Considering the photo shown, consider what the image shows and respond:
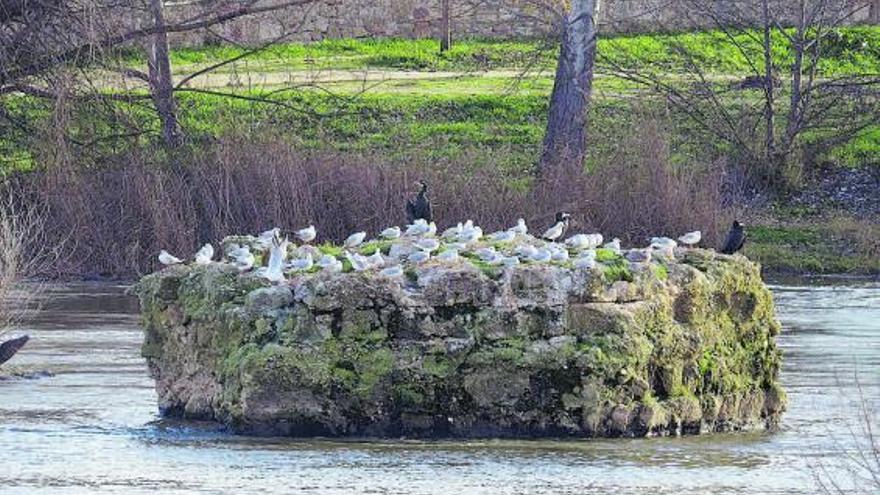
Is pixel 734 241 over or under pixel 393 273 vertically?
under

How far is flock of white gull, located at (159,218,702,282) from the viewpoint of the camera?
17.9 metres

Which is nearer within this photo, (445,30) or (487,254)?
(487,254)

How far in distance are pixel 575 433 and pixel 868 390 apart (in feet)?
13.3

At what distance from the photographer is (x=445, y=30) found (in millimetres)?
43594

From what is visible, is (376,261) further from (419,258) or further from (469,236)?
(469,236)

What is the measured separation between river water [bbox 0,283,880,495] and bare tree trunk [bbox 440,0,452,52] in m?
22.3

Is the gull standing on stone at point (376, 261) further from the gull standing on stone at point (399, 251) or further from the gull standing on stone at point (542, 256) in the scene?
the gull standing on stone at point (542, 256)

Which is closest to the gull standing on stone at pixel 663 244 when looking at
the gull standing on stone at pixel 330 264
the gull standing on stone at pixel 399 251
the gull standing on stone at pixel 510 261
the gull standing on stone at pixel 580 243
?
the gull standing on stone at pixel 580 243

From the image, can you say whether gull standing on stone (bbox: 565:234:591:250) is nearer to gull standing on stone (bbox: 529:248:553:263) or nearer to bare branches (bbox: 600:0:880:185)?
gull standing on stone (bbox: 529:248:553:263)

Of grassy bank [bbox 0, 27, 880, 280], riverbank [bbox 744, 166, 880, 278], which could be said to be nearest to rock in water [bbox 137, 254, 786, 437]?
grassy bank [bbox 0, 27, 880, 280]

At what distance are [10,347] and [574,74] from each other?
1689cm

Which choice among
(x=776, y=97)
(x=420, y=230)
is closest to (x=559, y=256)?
(x=420, y=230)

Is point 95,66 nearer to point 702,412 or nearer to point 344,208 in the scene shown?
point 344,208

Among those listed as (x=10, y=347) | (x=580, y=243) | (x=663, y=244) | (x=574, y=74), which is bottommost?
(x=10, y=347)
